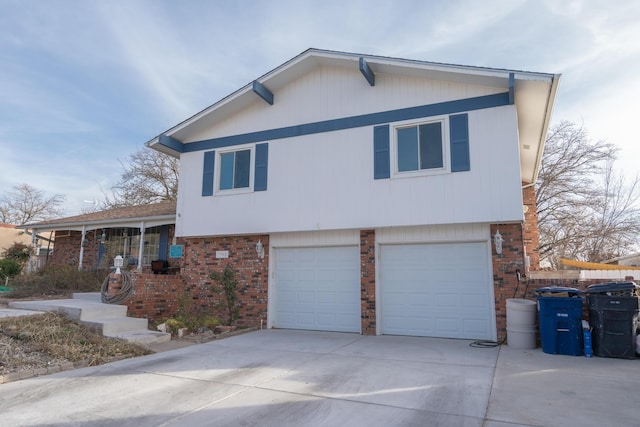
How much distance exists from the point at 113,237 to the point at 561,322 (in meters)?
16.4

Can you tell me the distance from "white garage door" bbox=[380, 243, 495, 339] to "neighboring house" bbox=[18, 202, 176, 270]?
826 centimetres

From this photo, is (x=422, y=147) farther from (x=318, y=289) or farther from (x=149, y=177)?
(x=149, y=177)

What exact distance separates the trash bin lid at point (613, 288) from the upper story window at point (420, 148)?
3.56m

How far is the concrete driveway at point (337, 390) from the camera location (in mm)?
4164

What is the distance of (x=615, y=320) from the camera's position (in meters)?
6.90

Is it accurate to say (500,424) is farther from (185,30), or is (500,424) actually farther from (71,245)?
(71,245)

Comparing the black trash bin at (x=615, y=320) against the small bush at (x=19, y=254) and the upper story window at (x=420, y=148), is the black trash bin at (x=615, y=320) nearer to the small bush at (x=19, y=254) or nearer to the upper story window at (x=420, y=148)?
the upper story window at (x=420, y=148)

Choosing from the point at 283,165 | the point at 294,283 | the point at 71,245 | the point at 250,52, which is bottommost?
the point at 294,283

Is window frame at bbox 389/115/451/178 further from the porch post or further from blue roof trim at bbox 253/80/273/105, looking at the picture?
the porch post

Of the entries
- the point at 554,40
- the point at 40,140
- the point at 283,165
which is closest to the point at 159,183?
the point at 40,140

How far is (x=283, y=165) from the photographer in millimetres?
10602

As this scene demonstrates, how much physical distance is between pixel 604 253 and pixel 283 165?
1884 centimetres

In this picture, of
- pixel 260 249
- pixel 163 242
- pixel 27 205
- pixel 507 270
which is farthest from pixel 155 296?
pixel 27 205

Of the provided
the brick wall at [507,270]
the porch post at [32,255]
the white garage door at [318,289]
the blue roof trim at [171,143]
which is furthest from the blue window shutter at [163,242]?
the brick wall at [507,270]
